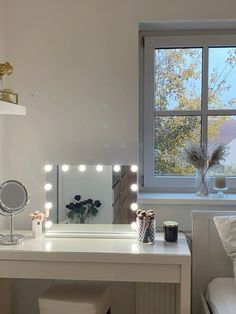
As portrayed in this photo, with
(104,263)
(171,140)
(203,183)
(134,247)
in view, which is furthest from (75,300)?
(171,140)

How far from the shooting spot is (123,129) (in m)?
2.37

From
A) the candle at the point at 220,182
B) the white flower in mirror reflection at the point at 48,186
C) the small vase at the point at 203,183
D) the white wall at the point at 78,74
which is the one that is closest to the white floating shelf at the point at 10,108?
the white wall at the point at 78,74

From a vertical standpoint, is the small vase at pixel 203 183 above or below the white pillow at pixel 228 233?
above

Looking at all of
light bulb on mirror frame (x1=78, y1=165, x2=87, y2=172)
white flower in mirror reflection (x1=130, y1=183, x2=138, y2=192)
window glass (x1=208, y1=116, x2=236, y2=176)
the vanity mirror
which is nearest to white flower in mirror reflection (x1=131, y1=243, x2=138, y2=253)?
the vanity mirror

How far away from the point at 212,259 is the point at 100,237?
655 millimetres

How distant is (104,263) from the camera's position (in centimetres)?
198

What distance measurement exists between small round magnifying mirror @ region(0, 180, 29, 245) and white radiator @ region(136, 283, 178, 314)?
0.79 metres

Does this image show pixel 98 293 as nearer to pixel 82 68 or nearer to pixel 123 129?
pixel 123 129

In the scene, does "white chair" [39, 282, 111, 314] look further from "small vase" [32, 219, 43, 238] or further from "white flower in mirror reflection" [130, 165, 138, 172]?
"white flower in mirror reflection" [130, 165, 138, 172]

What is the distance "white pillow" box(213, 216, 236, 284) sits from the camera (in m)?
2.06

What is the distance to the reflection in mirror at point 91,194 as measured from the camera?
234cm

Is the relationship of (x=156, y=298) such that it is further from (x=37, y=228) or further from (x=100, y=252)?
(x=37, y=228)

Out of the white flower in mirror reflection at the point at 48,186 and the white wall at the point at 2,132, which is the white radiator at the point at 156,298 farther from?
the white wall at the point at 2,132

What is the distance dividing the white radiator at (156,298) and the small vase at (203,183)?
1.91 feet
